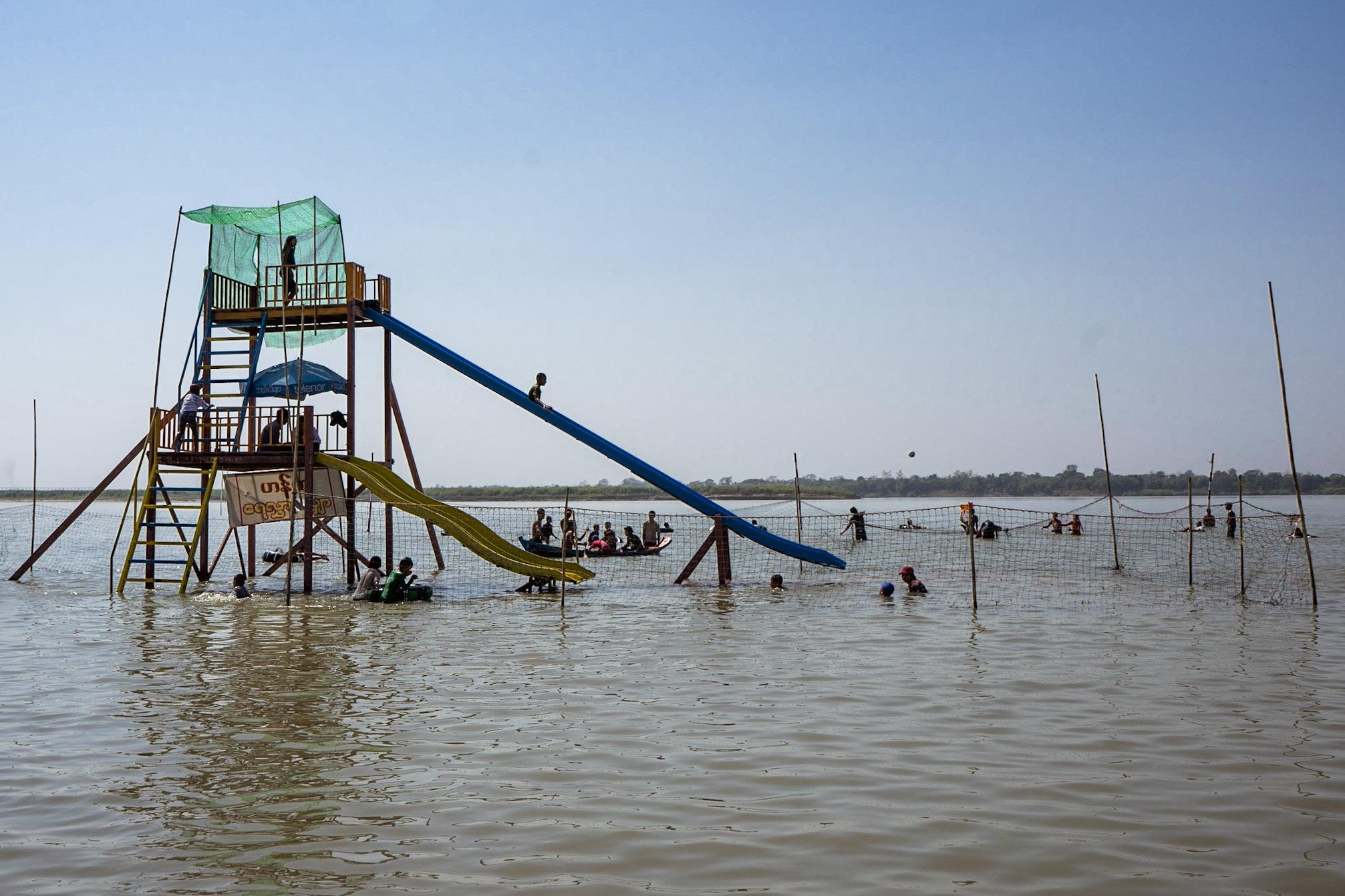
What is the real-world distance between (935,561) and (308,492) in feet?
64.8

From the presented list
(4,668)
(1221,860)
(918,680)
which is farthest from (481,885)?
(4,668)

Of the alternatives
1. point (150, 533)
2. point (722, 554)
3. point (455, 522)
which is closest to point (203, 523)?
point (150, 533)

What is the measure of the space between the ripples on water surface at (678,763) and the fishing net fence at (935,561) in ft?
20.3

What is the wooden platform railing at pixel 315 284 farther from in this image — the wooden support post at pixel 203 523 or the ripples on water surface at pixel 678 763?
the ripples on water surface at pixel 678 763

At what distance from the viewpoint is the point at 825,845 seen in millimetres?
6680

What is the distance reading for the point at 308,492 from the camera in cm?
2219

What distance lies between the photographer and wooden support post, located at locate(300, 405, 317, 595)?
72.3ft

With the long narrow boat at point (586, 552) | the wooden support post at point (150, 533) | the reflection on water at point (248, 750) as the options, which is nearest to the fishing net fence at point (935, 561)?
the long narrow boat at point (586, 552)

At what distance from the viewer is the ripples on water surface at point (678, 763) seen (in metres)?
6.31

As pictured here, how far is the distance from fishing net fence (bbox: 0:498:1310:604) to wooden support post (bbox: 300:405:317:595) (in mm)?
1842

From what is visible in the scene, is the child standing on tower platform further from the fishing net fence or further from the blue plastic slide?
the fishing net fence

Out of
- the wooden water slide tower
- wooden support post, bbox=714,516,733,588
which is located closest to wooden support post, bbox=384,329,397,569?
the wooden water slide tower

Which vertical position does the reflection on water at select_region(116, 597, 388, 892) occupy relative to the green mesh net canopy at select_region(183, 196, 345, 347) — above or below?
below

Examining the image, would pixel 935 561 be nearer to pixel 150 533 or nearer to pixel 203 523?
pixel 203 523
